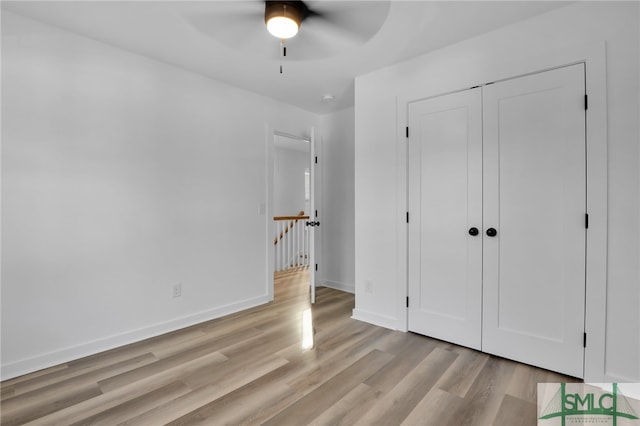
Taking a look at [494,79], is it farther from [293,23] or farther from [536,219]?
[293,23]

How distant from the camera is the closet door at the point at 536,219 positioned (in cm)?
210

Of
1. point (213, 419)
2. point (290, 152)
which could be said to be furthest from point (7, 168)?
point (290, 152)

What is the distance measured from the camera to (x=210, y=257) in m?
3.32

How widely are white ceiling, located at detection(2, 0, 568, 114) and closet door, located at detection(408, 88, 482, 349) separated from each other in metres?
0.54

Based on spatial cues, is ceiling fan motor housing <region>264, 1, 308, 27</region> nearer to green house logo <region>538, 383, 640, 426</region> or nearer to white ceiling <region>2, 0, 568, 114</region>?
white ceiling <region>2, 0, 568, 114</region>

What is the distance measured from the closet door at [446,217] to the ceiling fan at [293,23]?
1.02 m

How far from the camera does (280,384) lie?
6.77 ft

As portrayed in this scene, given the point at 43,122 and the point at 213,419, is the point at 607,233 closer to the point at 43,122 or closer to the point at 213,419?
the point at 213,419

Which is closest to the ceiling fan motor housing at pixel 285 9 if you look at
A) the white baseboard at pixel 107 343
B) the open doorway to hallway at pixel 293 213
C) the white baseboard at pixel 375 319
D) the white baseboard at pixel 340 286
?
the open doorway to hallway at pixel 293 213

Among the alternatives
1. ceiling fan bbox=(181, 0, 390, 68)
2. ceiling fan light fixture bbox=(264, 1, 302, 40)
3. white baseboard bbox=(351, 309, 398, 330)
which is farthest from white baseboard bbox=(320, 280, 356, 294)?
ceiling fan light fixture bbox=(264, 1, 302, 40)

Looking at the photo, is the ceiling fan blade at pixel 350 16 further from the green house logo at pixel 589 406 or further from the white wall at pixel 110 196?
the green house logo at pixel 589 406

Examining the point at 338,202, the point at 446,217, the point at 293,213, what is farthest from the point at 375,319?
the point at 293,213

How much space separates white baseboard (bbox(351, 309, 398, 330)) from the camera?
9.90ft

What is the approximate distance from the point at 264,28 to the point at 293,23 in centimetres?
35
